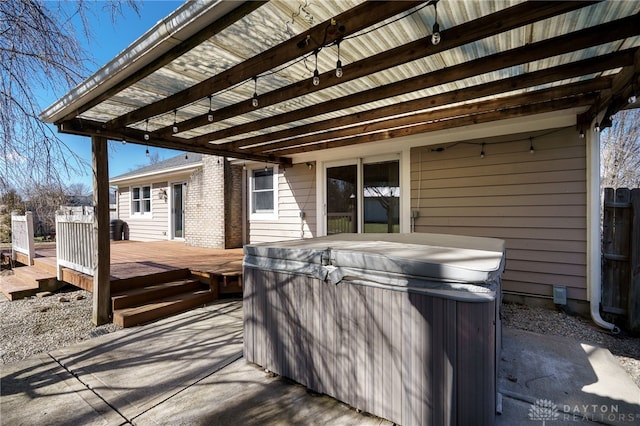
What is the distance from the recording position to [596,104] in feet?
10.5

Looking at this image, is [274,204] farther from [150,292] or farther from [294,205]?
[150,292]

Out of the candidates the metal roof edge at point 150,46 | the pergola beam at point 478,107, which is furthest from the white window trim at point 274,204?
the metal roof edge at point 150,46

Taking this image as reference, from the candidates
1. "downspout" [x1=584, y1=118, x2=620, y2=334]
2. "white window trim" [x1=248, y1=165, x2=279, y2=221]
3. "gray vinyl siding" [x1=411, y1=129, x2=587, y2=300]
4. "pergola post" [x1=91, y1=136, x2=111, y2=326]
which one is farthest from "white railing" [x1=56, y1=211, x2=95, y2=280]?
"downspout" [x1=584, y1=118, x2=620, y2=334]

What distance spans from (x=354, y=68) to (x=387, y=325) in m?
2.04

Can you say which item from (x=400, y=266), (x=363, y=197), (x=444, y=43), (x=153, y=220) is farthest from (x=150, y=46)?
(x=153, y=220)

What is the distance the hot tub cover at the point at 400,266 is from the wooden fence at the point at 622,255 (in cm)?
296

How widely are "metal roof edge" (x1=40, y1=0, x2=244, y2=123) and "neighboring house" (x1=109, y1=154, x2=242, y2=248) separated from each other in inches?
172

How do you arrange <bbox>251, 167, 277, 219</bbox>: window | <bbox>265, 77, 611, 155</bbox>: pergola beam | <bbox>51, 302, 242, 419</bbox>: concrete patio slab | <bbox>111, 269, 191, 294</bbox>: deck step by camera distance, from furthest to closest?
1. <bbox>251, 167, 277, 219</bbox>: window
2. <bbox>111, 269, 191, 294</bbox>: deck step
3. <bbox>265, 77, 611, 155</bbox>: pergola beam
4. <bbox>51, 302, 242, 419</bbox>: concrete patio slab

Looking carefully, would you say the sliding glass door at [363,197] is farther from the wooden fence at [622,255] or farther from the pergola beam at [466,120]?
the wooden fence at [622,255]

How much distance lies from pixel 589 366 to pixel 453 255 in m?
2.02

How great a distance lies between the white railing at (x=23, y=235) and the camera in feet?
19.7

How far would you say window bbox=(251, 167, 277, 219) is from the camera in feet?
22.2

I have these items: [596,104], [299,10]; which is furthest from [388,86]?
[596,104]

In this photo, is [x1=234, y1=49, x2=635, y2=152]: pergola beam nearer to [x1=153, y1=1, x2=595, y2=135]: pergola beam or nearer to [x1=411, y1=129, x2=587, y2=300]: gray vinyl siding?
[x1=153, y1=1, x2=595, y2=135]: pergola beam
